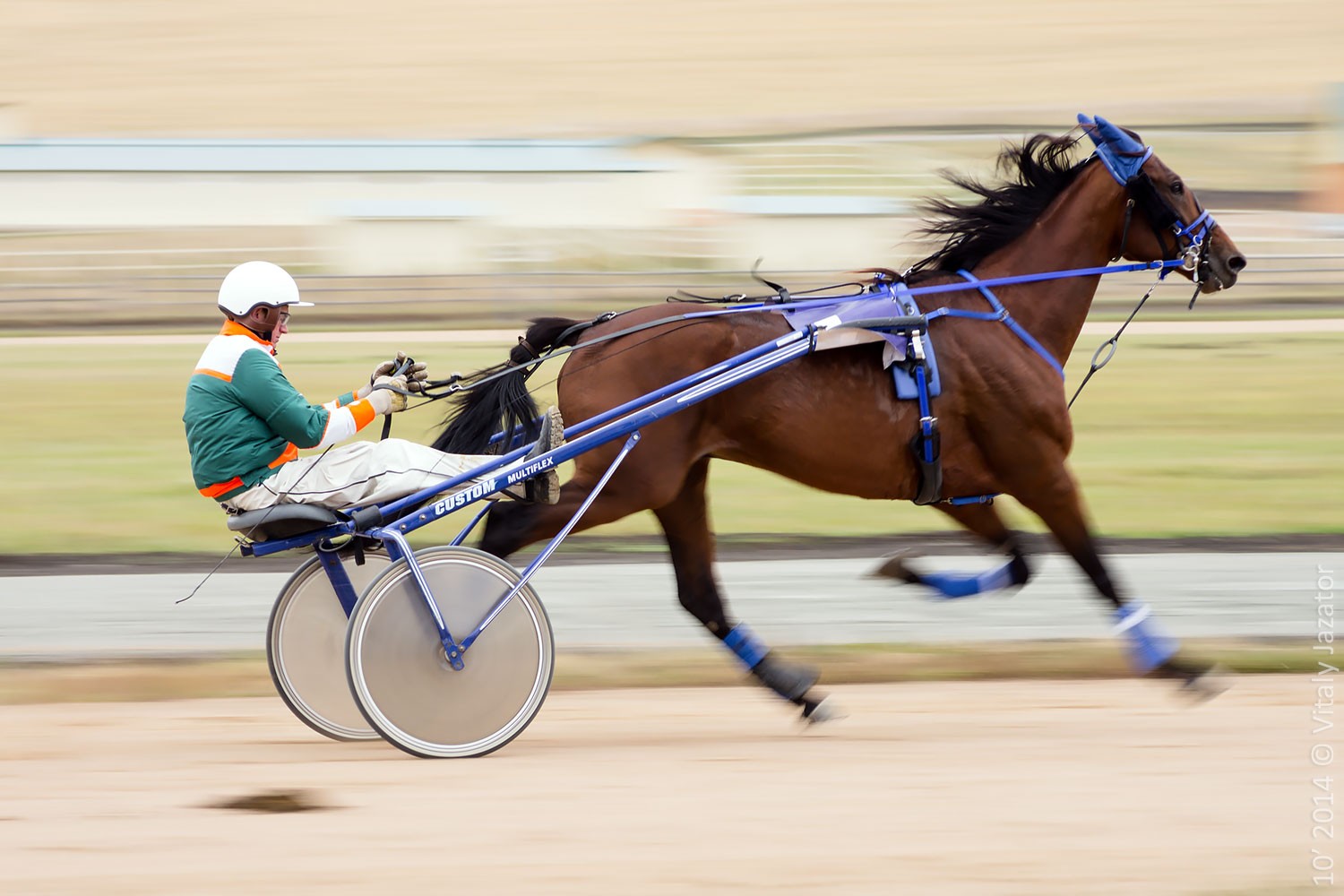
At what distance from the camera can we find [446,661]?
4.80 meters

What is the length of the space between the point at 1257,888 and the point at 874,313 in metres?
2.35

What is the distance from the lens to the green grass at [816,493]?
9.17m

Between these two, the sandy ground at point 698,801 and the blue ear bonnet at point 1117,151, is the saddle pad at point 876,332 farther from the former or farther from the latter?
the sandy ground at point 698,801

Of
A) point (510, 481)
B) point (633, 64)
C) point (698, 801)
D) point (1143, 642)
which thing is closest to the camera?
point (698, 801)

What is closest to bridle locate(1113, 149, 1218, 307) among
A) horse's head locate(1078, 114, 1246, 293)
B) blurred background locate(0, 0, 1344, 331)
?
horse's head locate(1078, 114, 1246, 293)

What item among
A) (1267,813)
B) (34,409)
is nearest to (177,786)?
(1267,813)

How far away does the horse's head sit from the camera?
562 cm

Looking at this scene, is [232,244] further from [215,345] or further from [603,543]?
[215,345]

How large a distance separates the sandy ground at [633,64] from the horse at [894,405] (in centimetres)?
2834

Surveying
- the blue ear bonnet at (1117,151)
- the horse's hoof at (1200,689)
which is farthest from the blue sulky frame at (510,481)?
the horse's hoof at (1200,689)

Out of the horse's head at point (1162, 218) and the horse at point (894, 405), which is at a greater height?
the horse's head at point (1162, 218)

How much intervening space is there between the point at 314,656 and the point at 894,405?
208 cm

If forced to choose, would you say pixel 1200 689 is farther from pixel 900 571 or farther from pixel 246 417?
pixel 246 417

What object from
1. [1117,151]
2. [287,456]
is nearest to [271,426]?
[287,456]
